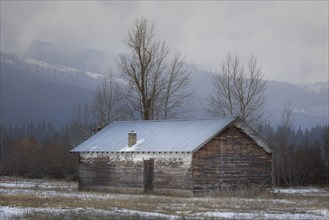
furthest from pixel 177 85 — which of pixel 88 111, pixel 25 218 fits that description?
pixel 25 218

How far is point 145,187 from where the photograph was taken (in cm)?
3931

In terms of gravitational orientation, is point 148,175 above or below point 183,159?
below

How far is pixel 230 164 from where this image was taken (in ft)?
127

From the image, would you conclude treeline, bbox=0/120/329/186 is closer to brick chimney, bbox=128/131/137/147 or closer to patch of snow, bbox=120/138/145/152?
patch of snow, bbox=120/138/145/152

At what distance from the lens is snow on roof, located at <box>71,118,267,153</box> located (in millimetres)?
38438

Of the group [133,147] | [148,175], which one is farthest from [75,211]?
[133,147]

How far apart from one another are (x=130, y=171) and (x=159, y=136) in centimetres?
296

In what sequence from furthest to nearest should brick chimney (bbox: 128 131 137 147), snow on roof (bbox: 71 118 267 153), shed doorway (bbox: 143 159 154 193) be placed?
brick chimney (bbox: 128 131 137 147) < shed doorway (bbox: 143 159 154 193) < snow on roof (bbox: 71 118 267 153)

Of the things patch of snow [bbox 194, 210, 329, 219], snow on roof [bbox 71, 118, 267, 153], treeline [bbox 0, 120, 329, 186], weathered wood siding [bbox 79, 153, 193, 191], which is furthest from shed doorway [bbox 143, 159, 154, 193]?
patch of snow [bbox 194, 210, 329, 219]

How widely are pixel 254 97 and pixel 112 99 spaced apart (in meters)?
21.5

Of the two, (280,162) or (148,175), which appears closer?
(148,175)

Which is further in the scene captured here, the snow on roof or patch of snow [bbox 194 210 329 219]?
the snow on roof

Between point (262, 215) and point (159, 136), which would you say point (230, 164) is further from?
point (262, 215)

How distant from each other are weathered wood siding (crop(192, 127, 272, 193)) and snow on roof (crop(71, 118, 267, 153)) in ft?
2.33
